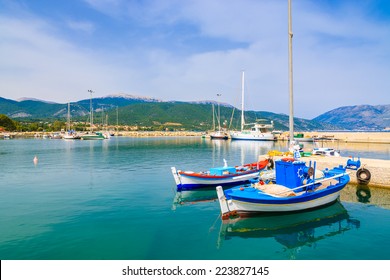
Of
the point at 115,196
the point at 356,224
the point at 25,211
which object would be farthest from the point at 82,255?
the point at 356,224

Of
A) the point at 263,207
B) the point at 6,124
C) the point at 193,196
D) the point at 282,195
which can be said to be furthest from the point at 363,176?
the point at 6,124

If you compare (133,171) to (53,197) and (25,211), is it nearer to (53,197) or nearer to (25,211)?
(53,197)

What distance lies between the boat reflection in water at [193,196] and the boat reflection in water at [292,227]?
Answer: 5.30 meters

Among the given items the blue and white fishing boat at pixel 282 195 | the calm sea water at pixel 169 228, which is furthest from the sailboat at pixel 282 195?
the calm sea water at pixel 169 228

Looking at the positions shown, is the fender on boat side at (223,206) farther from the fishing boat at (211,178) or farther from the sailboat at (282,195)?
the fishing boat at (211,178)

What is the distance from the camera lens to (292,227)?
14938mm

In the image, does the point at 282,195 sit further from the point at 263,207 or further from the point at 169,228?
the point at 169,228

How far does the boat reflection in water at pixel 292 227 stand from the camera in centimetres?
1348

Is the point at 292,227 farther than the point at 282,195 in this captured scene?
No

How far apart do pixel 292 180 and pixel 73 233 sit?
42.5 ft

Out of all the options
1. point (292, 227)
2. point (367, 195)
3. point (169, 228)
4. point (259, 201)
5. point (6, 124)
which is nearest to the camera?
point (169, 228)

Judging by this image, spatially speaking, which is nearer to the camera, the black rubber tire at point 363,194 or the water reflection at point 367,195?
the water reflection at point 367,195

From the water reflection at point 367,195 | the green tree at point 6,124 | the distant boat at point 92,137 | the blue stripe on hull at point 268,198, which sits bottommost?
the water reflection at point 367,195

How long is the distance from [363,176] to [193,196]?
53.9 ft
